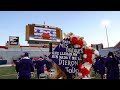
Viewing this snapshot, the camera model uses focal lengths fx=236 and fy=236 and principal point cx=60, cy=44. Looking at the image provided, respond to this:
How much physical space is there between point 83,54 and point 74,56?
0.44 feet

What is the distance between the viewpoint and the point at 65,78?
11.4ft

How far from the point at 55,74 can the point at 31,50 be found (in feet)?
54.0

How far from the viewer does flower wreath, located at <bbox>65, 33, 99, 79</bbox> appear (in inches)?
132

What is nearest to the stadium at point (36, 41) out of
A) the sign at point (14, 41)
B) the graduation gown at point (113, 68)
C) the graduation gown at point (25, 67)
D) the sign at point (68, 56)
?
the sign at point (14, 41)

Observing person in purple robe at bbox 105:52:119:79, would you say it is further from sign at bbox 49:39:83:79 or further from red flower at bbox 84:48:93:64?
sign at bbox 49:39:83:79

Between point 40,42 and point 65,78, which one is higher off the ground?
point 40,42

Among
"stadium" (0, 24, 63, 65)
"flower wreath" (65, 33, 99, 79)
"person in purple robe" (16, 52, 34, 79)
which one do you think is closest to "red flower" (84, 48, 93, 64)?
"flower wreath" (65, 33, 99, 79)

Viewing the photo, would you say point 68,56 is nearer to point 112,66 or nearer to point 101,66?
point 112,66

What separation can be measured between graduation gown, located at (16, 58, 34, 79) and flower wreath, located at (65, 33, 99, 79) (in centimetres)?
151

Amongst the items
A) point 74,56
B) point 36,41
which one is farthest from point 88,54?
point 36,41
